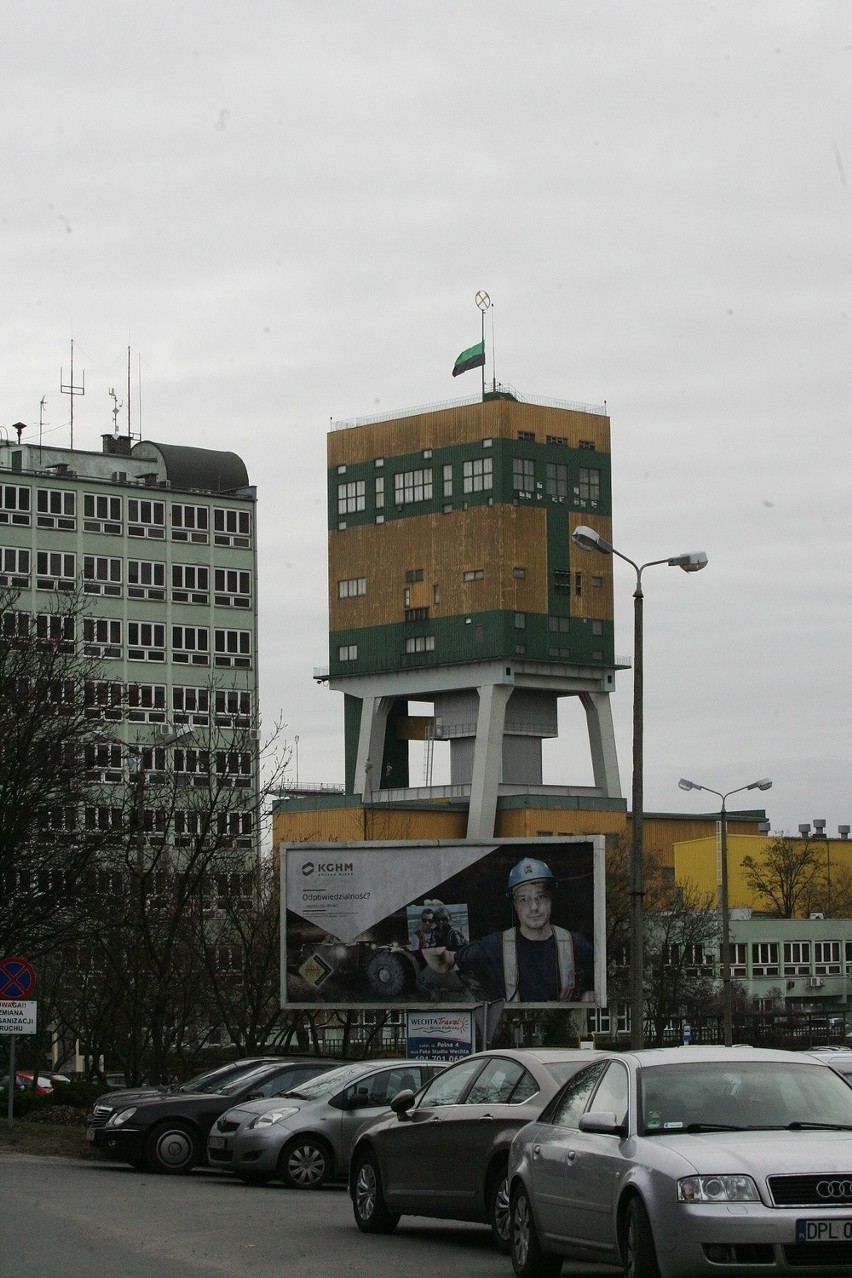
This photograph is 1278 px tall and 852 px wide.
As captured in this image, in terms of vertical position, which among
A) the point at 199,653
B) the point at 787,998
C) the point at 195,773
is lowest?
the point at 787,998

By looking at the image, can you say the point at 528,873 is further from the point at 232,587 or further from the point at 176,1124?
the point at 232,587

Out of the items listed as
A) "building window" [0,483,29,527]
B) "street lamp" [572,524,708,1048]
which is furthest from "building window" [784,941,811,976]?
"street lamp" [572,524,708,1048]

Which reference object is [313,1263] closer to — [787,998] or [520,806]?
[520,806]

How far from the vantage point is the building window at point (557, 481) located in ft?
368

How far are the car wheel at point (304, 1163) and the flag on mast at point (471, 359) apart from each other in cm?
9264

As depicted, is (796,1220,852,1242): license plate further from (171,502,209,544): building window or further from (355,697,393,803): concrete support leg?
(171,502,209,544): building window

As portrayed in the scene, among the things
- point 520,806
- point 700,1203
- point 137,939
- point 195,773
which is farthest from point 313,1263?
point 520,806

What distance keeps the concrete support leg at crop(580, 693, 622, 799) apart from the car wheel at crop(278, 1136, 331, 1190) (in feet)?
306

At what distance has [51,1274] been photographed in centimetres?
1361

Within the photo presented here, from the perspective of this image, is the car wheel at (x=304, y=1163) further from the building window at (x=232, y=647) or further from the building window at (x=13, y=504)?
the building window at (x=232, y=647)

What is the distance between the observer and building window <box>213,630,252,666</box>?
13262 cm

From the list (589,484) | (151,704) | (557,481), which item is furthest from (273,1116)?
(151,704)

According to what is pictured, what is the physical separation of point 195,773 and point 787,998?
82.0m

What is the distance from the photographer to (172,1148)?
1005 inches
